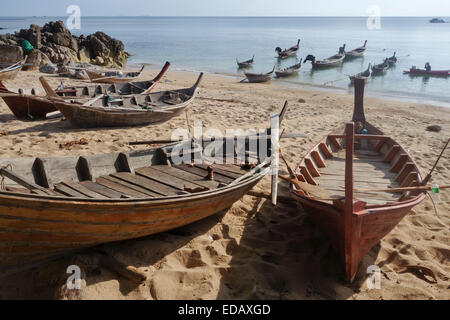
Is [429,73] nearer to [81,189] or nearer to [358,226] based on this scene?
[358,226]

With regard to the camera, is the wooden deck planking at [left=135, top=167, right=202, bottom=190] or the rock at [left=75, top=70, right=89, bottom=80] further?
the rock at [left=75, top=70, right=89, bottom=80]

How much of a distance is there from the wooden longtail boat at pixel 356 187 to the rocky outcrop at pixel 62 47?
22.6 metres

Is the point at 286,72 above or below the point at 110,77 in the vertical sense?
above

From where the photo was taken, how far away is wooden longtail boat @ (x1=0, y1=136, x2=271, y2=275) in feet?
12.0

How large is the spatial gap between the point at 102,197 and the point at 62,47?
3042cm

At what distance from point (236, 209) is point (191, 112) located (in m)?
7.87

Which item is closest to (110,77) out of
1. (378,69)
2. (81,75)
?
(81,75)

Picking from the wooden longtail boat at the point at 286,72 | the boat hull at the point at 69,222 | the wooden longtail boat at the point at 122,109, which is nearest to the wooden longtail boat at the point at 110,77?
the wooden longtail boat at the point at 122,109

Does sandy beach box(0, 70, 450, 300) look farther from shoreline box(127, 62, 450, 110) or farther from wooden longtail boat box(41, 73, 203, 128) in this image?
shoreline box(127, 62, 450, 110)

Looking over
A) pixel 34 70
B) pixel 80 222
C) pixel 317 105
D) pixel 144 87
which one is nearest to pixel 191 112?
pixel 144 87

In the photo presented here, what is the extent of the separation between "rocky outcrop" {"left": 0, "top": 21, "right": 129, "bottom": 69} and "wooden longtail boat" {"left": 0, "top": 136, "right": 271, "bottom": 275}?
21.2m

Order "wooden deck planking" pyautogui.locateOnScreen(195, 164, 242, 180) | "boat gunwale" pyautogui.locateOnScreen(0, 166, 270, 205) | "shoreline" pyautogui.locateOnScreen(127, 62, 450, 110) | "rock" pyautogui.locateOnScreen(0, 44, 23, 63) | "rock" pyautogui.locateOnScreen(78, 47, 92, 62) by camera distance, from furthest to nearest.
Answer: "rock" pyautogui.locateOnScreen(78, 47, 92, 62) → "rock" pyautogui.locateOnScreen(0, 44, 23, 63) → "shoreline" pyautogui.locateOnScreen(127, 62, 450, 110) → "wooden deck planking" pyautogui.locateOnScreen(195, 164, 242, 180) → "boat gunwale" pyautogui.locateOnScreen(0, 166, 270, 205)

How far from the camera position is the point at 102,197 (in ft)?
13.8

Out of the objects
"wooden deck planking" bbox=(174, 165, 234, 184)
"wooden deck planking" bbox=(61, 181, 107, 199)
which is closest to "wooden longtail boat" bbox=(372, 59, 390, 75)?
"wooden deck planking" bbox=(174, 165, 234, 184)
